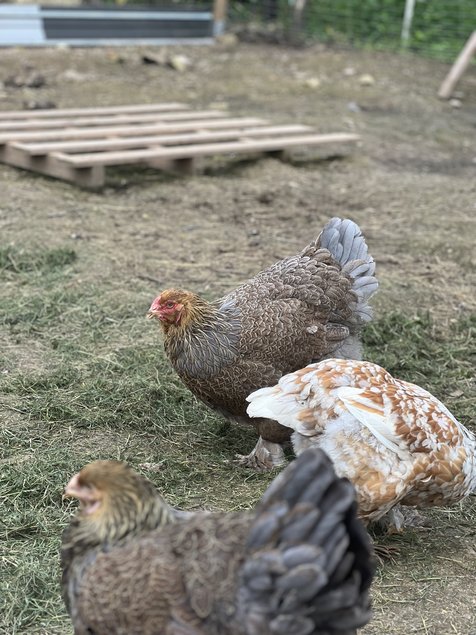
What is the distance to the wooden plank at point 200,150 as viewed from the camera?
7.77 metres

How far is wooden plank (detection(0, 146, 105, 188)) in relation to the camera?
7887 millimetres

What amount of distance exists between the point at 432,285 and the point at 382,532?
283 cm

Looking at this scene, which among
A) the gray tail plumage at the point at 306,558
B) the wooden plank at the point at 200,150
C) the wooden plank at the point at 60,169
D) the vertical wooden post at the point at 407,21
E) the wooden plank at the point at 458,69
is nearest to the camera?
the gray tail plumage at the point at 306,558

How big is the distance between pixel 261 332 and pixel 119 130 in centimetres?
507

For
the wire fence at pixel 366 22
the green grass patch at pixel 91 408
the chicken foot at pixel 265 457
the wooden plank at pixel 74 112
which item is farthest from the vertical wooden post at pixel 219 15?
the chicken foot at pixel 265 457

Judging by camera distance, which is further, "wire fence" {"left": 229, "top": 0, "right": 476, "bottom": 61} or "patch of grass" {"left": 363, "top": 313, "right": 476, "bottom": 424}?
"wire fence" {"left": 229, "top": 0, "right": 476, "bottom": 61}

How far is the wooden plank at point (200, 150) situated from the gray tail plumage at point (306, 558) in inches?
224

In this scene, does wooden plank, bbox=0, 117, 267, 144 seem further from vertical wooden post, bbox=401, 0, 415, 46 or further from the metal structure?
vertical wooden post, bbox=401, 0, 415, 46

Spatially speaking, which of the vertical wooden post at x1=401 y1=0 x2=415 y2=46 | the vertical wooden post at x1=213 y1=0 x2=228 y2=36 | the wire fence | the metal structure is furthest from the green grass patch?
the vertical wooden post at x1=401 y1=0 x2=415 y2=46

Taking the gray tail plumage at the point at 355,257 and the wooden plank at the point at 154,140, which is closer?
the gray tail plumage at the point at 355,257

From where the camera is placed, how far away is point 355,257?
4762mm

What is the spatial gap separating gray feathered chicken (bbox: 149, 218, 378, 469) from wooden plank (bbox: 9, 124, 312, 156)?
13.0ft

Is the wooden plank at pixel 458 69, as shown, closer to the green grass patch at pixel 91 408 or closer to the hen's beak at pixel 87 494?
the green grass patch at pixel 91 408

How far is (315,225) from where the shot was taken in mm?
7430
